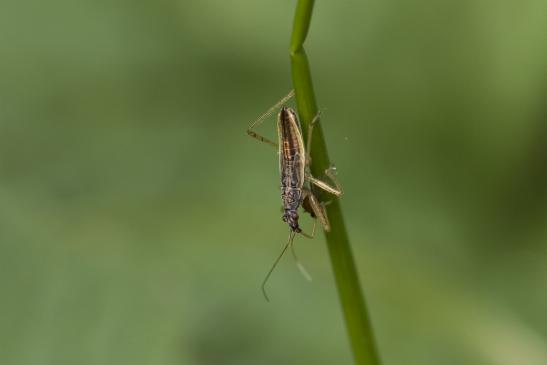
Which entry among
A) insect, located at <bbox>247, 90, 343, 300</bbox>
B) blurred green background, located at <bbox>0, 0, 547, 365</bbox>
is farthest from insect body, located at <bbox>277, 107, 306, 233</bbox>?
blurred green background, located at <bbox>0, 0, 547, 365</bbox>

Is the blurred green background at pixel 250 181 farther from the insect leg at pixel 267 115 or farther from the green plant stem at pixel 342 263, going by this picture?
the green plant stem at pixel 342 263

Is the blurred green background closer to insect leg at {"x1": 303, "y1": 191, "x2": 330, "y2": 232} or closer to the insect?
the insect

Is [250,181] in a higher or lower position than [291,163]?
lower

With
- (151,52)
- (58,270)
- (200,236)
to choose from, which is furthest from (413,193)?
(58,270)

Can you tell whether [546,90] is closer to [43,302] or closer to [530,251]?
[530,251]

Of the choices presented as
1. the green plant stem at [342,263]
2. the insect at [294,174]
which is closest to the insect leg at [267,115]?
the insect at [294,174]

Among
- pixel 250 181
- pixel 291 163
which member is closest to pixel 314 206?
pixel 291 163

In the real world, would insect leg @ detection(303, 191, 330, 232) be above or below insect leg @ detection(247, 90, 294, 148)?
below

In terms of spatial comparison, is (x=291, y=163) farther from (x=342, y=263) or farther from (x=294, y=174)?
(x=342, y=263)
